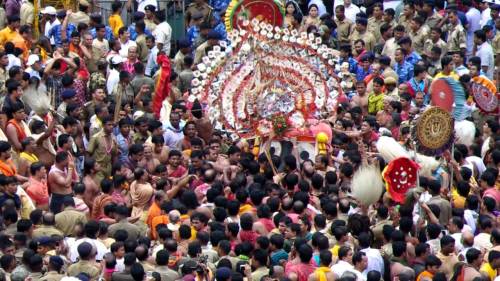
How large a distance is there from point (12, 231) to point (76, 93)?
17.4 feet

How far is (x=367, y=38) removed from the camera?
32.2 m

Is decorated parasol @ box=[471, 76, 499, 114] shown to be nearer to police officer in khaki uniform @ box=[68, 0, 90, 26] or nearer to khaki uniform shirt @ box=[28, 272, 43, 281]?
police officer in khaki uniform @ box=[68, 0, 90, 26]

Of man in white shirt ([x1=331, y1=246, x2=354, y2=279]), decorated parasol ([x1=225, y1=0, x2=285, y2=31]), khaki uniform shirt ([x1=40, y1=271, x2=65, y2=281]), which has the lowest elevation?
khaki uniform shirt ([x1=40, y1=271, x2=65, y2=281])

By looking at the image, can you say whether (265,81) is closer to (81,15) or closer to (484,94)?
(484,94)

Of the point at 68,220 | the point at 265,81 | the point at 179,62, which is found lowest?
the point at 68,220

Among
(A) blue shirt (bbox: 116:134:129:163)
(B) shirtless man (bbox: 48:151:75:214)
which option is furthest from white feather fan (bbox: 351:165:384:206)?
(A) blue shirt (bbox: 116:134:129:163)

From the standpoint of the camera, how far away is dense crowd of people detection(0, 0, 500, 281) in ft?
74.0

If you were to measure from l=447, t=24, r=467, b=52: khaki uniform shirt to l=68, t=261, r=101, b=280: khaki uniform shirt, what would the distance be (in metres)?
10.7

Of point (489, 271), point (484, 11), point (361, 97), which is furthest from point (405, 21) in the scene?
point (489, 271)

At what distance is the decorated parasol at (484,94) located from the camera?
2839 centimetres

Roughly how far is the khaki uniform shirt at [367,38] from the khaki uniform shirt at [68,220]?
29.6 ft

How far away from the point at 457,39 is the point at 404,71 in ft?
4.71

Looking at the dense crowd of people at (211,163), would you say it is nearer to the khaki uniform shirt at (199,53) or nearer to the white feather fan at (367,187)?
the khaki uniform shirt at (199,53)

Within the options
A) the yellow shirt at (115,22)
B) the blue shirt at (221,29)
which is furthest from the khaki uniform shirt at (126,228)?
the yellow shirt at (115,22)
